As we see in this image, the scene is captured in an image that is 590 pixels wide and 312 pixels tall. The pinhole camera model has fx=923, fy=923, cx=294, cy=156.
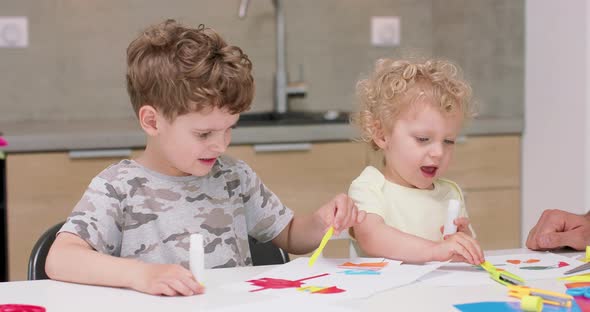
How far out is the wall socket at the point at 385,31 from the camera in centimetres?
371

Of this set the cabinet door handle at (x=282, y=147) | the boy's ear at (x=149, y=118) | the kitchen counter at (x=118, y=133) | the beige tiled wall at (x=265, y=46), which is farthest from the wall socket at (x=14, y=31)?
the boy's ear at (x=149, y=118)

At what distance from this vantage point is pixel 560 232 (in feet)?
5.72

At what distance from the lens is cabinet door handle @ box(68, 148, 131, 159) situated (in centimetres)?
284

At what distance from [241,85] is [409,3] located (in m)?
2.32

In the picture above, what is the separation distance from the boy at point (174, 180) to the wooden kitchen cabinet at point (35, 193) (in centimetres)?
121

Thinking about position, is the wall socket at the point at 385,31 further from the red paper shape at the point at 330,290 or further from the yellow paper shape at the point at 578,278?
the red paper shape at the point at 330,290

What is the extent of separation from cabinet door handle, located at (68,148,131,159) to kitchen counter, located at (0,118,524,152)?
0.05ft

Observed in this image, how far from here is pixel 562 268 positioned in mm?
1532

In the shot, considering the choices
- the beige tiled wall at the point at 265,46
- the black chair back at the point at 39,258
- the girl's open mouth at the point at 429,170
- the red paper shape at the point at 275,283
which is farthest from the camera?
the beige tiled wall at the point at 265,46

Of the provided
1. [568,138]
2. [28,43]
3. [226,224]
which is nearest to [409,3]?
[568,138]

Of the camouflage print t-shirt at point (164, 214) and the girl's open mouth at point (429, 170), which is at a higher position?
the girl's open mouth at point (429, 170)

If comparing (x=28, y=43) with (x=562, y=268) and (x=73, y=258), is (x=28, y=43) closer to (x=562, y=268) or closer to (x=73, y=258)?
(x=73, y=258)

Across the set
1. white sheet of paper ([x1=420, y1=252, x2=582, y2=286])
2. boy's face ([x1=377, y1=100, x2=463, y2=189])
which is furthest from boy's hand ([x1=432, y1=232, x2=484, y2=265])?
boy's face ([x1=377, y1=100, x2=463, y2=189])

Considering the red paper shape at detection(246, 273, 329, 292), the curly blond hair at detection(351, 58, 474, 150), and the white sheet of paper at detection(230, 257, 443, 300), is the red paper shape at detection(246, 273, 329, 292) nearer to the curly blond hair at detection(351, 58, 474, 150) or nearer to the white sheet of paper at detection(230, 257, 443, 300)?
the white sheet of paper at detection(230, 257, 443, 300)
